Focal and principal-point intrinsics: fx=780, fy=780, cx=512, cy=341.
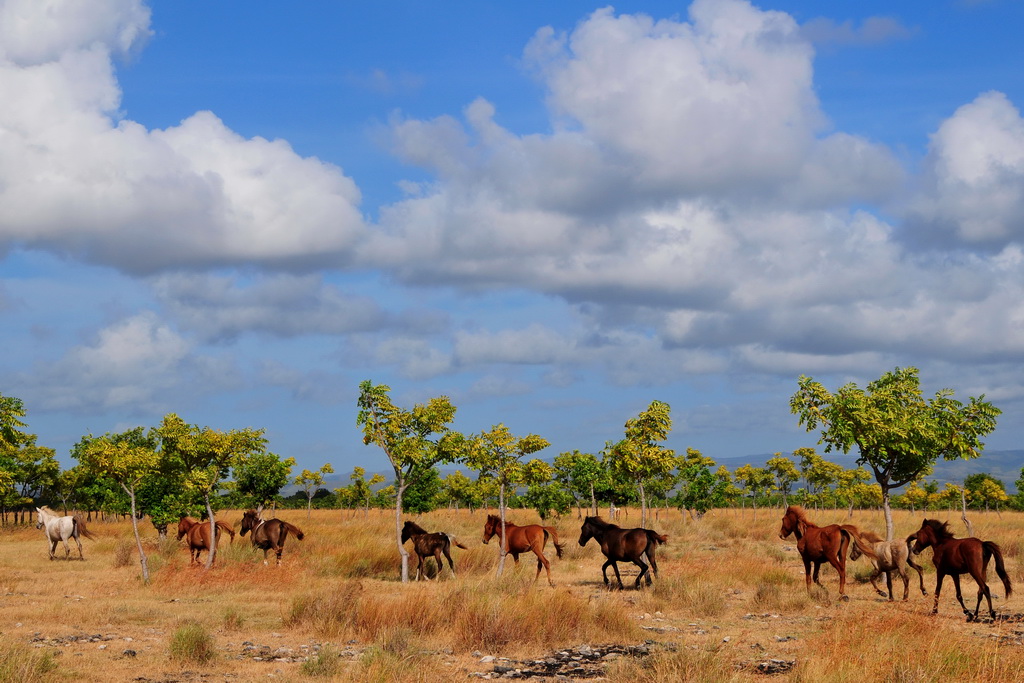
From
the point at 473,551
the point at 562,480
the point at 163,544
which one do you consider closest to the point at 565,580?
the point at 473,551

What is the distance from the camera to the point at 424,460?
2284cm

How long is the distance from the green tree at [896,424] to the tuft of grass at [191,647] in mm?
17575

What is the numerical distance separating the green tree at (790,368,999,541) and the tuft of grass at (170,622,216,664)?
17.6 metres

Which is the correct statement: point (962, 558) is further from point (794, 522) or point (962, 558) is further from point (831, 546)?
point (794, 522)

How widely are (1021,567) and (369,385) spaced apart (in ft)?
61.9

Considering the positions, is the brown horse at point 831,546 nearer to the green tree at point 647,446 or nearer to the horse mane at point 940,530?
the horse mane at point 940,530

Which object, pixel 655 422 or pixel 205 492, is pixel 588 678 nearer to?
pixel 205 492

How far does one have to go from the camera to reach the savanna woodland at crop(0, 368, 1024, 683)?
1119cm

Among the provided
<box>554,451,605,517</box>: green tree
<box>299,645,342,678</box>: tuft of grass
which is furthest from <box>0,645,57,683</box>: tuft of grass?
<box>554,451,605,517</box>: green tree

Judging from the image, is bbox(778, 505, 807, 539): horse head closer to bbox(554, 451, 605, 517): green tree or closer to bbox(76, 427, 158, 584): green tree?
bbox(76, 427, 158, 584): green tree

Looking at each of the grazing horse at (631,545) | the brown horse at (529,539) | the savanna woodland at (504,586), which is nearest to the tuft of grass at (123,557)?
the savanna woodland at (504,586)

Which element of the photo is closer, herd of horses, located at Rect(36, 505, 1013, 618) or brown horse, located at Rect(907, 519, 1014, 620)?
brown horse, located at Rect(907, 519, 1014, 620)

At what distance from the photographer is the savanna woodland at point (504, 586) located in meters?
11.2

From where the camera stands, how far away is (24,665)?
1002 centimetres
